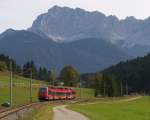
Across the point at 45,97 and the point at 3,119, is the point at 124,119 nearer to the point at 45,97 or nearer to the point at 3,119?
the point at 3,119

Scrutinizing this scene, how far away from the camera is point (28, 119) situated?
47.9 metres

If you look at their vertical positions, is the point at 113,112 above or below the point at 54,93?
below

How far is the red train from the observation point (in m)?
122

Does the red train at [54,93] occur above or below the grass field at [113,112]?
above

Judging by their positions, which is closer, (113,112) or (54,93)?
(113,112)

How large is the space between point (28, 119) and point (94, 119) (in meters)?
10.1

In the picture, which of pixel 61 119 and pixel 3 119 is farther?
pixel 61 119

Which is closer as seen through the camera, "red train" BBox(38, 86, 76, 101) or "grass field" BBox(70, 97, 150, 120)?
"grass field" BBox(70, 97, 150, 120)

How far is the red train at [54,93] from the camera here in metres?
122

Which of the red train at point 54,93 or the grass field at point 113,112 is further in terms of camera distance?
the red train at point 54,93

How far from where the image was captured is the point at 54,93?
5098 inches

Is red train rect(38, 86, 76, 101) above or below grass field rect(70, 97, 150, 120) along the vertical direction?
above

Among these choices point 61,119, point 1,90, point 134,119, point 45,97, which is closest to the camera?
point 61,119

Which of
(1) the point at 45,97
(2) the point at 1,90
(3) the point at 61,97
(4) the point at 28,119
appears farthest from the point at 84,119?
(2) the point at 1,90
